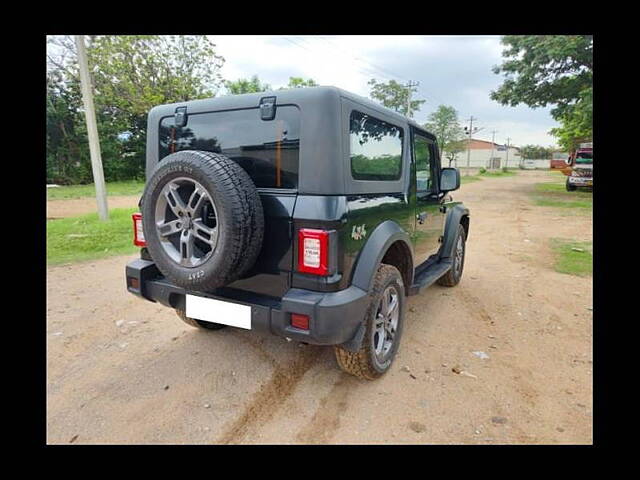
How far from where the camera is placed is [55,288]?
4.39 m

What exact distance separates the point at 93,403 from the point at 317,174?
2009mm

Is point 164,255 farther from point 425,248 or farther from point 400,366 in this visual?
point 425,248

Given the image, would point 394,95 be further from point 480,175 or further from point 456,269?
point 456,269

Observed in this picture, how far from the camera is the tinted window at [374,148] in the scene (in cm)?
220

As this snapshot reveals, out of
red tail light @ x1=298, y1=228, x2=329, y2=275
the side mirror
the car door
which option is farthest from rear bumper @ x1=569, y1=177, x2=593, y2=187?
red tail light @ x1=298, y1=228, x2=329, y2=275

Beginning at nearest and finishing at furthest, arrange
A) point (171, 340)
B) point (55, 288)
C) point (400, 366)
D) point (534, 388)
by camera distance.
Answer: point (534, 388) → point (400, 366) → point (171, 340) → point (55, 288)

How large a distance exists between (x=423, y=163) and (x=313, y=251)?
77.7 inches

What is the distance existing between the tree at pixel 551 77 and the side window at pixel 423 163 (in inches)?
510

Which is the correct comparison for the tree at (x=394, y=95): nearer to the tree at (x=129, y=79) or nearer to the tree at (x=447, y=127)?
the tree at (x=447, y=127)

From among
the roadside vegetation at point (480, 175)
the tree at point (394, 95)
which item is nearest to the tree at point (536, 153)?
the roadside vegetation at point (480, 175)

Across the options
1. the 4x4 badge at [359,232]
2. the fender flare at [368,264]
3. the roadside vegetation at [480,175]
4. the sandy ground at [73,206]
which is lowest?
the fender flare at [368,264]

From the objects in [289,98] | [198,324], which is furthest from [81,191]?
[289,98]

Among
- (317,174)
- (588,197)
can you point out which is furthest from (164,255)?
(588,197)
